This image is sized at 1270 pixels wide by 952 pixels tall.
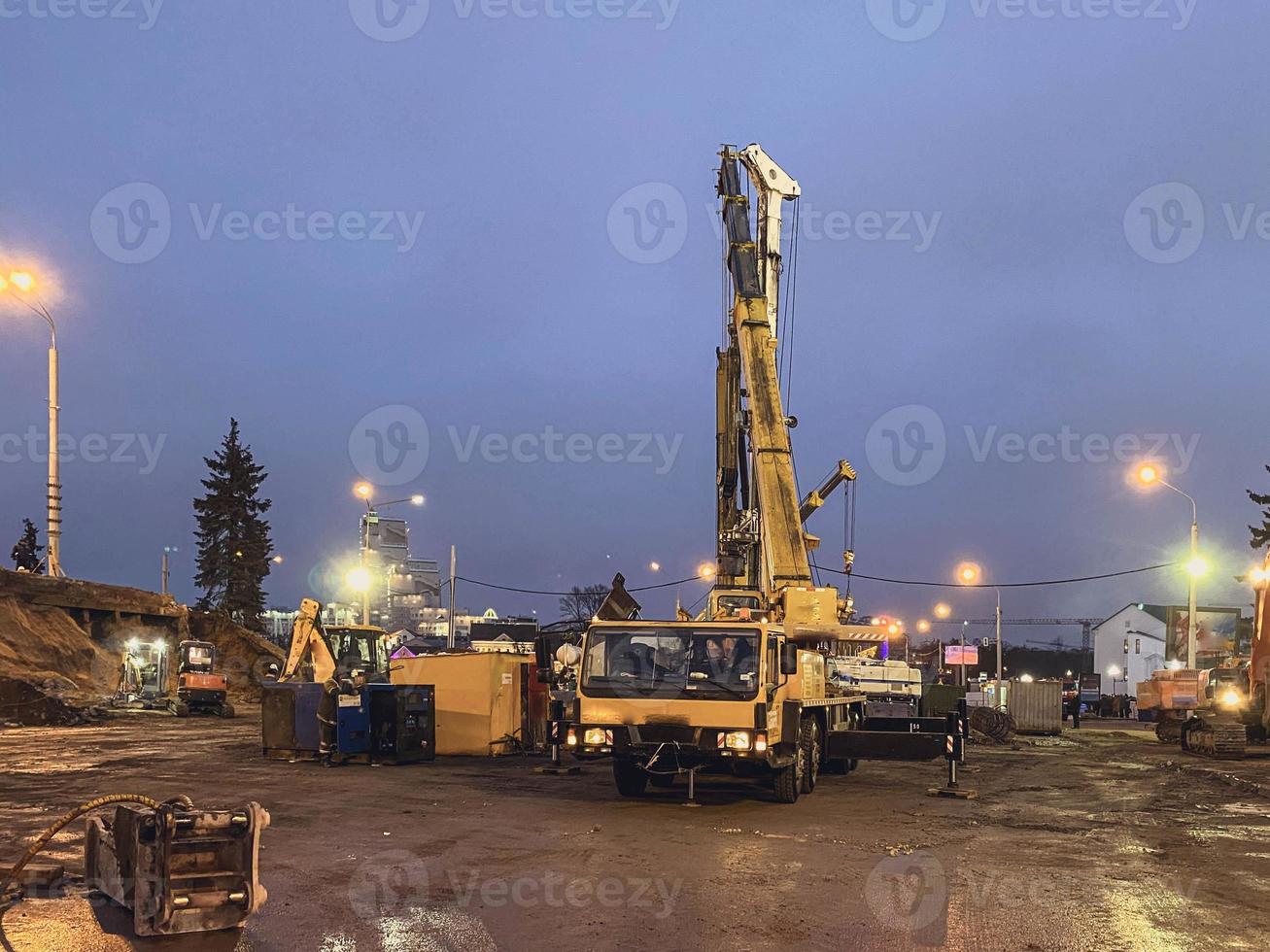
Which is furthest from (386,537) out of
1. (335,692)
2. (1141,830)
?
(1141,830)

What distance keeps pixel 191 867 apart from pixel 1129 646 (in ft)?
350

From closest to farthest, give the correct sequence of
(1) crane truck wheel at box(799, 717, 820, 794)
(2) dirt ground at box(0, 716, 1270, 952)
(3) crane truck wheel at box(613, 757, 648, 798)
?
1. (2) dirt ground at box(0, 716, 1270, 952)
2. (3) crane truck wheel at box(613, 757, 648, 798)
3. (1) crane truck wheel at box(799, 717, 820, 794)

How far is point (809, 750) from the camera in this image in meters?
15.7

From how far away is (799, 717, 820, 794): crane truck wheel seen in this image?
50.3 ft

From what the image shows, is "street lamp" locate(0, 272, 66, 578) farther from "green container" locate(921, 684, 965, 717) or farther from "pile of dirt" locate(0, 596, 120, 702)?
"green container" locate(921, 684, 965, 717)

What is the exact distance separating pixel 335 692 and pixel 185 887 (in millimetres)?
12459

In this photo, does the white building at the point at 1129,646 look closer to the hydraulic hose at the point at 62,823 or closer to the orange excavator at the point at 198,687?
the orange excavator at the point at 198,687

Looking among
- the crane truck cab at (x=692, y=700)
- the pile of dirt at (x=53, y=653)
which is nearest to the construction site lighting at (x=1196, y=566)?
the crane truck cab at (x=692, y=700)

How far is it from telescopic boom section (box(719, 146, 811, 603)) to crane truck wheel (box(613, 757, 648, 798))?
541cm

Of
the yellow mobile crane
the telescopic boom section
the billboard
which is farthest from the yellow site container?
the billboard

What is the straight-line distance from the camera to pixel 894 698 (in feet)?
71.1

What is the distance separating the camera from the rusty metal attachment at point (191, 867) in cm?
736

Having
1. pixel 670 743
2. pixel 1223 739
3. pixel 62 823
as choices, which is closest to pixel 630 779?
pixel 670 743

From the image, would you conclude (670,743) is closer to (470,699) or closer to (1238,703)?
(470,699)
